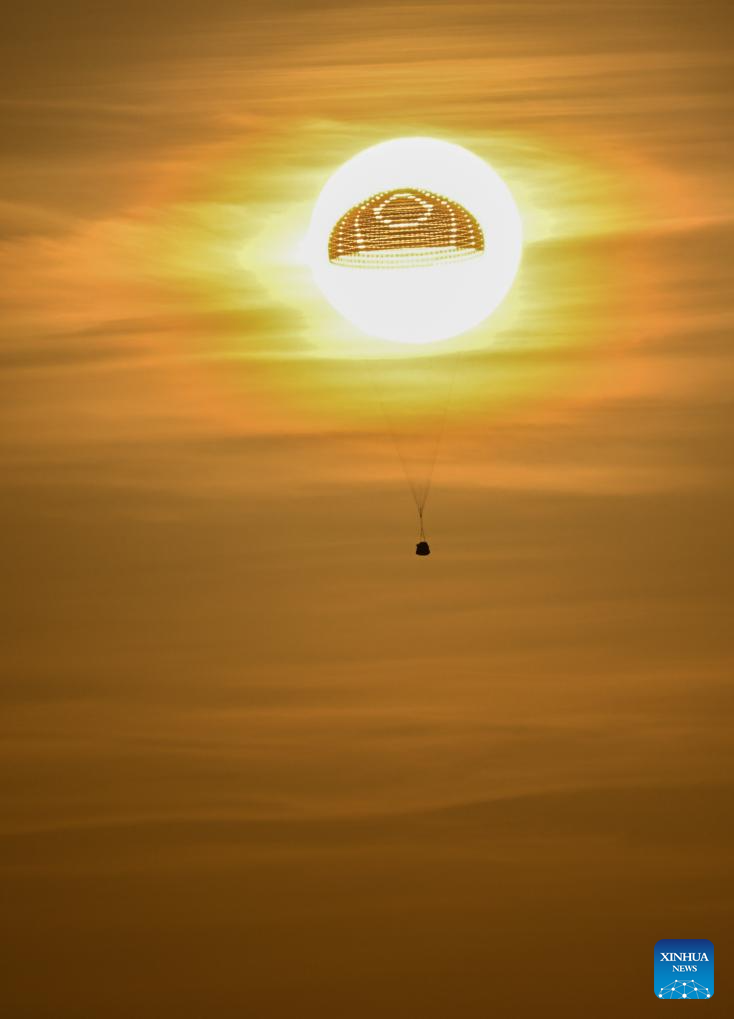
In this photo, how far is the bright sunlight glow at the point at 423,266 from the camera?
15.4ft

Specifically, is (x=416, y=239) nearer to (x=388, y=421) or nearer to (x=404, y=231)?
(x=404, y=231)

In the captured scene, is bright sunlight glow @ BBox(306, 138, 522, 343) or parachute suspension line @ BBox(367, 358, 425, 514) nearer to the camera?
bright sunlight glow @ BBox(306, 138, 522, 343)

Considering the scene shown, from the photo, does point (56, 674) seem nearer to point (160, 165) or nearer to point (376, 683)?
point (376, 683)

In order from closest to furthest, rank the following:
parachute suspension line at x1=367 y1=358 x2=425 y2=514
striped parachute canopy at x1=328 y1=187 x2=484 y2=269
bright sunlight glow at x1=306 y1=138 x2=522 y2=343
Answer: striped parachute canopy at x1=328 y1=187 x2=484 y2=269 → bright sunlight glow at x1=306 y1=138 x2=522 y2=343 → parachute suspension line at x1=367 y1=358 x2=425 y2=514

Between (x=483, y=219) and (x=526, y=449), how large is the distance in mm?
1007

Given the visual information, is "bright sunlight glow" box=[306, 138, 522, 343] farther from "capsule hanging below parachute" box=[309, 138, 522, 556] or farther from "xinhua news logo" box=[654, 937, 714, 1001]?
"xinhua news logo" box=[654, 937, 714, 1001]

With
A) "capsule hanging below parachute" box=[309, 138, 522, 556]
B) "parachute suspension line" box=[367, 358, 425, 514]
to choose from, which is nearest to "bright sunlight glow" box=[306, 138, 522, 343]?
"capsule hanging below parachute" box=[309, 138, 522, 556]

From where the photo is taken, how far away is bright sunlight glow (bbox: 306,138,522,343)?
4.70 m

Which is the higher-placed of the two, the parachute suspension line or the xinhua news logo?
the parachute suspension line

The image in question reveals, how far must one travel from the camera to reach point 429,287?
15.8ft

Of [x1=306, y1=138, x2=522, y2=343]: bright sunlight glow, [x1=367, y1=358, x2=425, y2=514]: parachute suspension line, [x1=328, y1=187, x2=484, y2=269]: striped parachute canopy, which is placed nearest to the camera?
[x1=328, y1=187, x2=484, y2=269]: striped parachute canopy

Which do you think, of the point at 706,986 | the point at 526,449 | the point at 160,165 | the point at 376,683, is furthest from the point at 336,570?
the point at 706,986

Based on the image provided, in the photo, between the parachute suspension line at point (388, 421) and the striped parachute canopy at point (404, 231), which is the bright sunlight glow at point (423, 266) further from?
the parachute suspension line at point (388, 421)

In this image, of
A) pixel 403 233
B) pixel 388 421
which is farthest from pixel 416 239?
pixel 388 421
